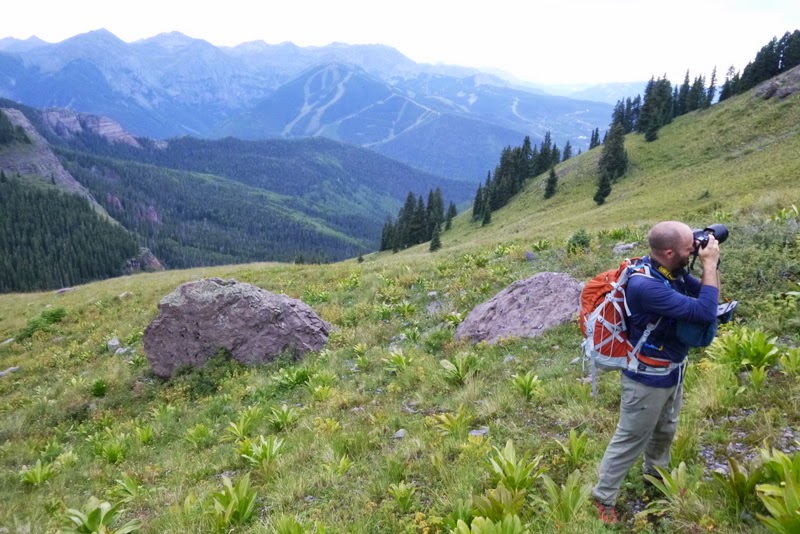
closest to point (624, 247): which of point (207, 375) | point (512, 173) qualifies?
point (207, 375)

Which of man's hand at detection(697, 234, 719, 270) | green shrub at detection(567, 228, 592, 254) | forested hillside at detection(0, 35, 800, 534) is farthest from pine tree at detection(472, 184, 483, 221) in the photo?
man's hand at detection(697, 234, 719, 270)

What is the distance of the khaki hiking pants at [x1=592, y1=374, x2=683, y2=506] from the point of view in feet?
13.8

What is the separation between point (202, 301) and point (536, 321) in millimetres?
9491

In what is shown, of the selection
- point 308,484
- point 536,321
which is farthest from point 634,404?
point 536,321

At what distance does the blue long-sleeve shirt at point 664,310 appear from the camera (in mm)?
3819

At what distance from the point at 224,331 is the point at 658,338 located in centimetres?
1161

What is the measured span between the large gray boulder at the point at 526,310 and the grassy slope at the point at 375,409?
18.7 inches

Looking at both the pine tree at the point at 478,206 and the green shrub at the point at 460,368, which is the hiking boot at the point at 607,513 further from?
the pine tree at the point at 478,206

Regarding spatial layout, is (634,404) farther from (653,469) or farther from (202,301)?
(202,301)

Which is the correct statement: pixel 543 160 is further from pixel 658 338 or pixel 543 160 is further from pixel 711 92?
pixel 658 338

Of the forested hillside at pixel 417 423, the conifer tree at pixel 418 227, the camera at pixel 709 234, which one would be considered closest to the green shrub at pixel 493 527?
the forested hillside at pixel 417 423

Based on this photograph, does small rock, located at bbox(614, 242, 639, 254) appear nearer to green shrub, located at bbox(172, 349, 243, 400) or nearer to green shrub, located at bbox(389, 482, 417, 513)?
green shrub, located at bbox(389, 482, 417, 513)

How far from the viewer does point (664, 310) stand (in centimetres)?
390

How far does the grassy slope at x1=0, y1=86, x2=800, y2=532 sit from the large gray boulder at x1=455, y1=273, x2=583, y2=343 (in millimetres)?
475
